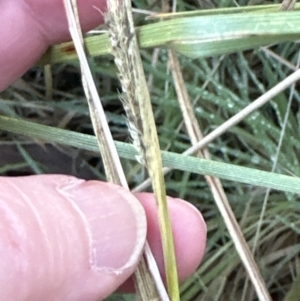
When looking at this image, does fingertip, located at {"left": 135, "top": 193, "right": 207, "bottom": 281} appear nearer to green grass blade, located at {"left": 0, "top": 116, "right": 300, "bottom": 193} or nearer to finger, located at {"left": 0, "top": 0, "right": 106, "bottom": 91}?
green grass blade, located at {"left": 0, "top": 116, "right": 300, "bottom": 193}

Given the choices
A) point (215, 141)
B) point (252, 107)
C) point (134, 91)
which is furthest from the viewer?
point (215, 141)

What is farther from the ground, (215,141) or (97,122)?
(97,122)

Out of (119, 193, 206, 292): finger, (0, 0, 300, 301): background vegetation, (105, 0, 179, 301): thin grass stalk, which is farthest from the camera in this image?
(0, 0, 300, 301): background vegetation

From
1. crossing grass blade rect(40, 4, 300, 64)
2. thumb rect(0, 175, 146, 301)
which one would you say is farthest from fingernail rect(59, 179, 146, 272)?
crossing grass blade rect(40, 4, 300, 64)

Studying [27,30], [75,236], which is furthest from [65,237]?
[27,30]

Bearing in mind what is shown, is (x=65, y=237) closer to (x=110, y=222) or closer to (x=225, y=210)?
(x=110, y=222)

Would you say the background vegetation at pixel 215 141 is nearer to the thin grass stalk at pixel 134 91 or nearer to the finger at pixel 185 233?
the finger at pixel 185 233

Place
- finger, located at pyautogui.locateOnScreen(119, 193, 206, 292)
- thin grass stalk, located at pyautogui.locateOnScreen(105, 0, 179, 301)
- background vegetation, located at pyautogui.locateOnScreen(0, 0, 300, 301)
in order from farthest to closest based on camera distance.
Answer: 1. background vegetation, located at pyautogui.locateOnScreen(0, 0, 300, 301)
2. finger, located at pyautogui.locateOnScreen(119, 193, 206, 292)
3. thin grass stalk, located at pyautogui.locateOnScreen(105, 0, 179, 301)
